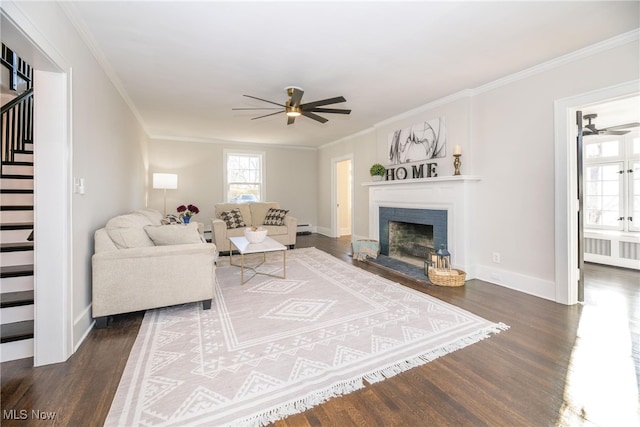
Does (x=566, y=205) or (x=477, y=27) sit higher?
(x=477, y=27)

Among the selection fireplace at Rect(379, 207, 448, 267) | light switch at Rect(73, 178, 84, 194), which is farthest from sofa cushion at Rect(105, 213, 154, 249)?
fireplace at Rect(379, 207, 448, 267)

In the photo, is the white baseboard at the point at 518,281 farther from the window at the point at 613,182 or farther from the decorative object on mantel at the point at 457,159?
the window at the point at 613,182

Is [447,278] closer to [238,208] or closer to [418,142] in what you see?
[418,142]

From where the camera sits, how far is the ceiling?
2020 mm

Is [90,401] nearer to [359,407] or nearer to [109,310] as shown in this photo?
[109,310]

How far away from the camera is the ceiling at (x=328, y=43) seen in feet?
6.63

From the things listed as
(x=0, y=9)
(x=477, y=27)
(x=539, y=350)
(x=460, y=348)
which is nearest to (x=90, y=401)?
(x=0, y=9)

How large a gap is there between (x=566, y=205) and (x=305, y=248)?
164 inches

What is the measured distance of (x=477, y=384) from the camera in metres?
1.60

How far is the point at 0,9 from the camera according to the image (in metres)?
1.26

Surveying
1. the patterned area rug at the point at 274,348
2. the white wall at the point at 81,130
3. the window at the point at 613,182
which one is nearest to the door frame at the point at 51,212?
the white wall at the point at 81,130

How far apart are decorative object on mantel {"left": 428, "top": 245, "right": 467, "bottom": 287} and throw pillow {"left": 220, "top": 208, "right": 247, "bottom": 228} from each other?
11.9ft

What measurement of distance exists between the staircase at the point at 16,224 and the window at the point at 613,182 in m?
7.41

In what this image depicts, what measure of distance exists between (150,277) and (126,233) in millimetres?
471
